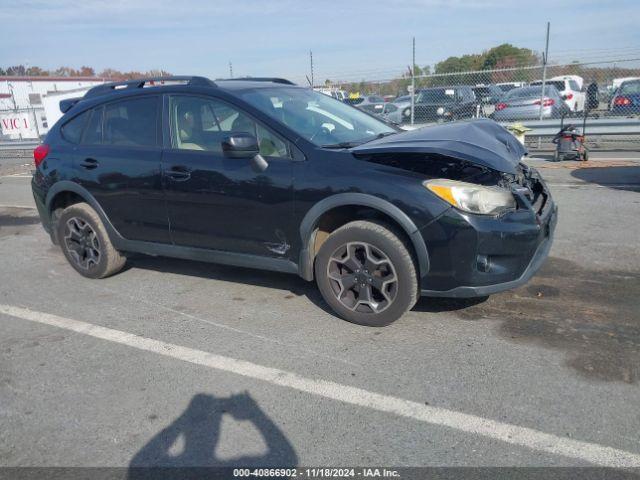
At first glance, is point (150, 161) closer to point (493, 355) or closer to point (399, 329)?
point (399, 329)

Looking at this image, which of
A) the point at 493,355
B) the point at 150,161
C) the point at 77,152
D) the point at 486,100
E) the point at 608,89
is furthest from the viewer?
the point at 608,89

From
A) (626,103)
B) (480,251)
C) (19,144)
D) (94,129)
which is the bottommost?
(19,144)

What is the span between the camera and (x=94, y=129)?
497 centimetres

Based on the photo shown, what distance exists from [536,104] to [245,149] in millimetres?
13124

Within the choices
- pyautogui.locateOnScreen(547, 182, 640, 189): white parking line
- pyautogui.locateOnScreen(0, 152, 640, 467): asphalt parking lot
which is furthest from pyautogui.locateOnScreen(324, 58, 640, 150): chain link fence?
pyautogui.locateOnScreen(0, 152, 640, 467): asphalt parking lot

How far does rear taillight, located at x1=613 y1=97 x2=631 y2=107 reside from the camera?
1472 centimetres

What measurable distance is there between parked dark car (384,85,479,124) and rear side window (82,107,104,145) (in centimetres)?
1215

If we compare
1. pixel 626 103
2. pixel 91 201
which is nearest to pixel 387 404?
pixel 91 201

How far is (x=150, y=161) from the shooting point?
449 cm

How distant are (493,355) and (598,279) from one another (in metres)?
1.73

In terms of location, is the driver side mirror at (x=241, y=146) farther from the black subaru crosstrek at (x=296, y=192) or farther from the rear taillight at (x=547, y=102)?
the rear taillight at (x=547, y=102)

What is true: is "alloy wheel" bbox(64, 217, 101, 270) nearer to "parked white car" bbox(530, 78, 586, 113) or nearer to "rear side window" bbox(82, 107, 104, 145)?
"rear side window" bbox(82, 107, 104, 145)

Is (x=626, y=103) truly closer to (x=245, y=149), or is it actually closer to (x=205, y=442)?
(x=245, y=149)

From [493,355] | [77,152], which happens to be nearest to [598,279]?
[493,355]
